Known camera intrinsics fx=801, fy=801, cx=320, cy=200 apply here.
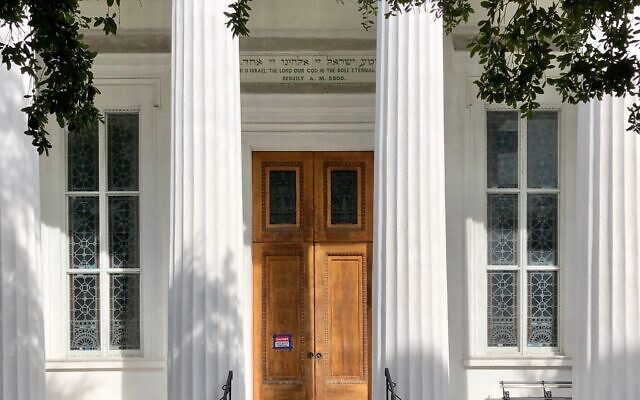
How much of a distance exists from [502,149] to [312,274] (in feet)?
10.4

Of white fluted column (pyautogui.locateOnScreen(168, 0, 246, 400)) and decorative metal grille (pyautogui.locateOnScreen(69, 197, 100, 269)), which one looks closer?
white fluted column (pyautogui.locateOnScreen(168, 0, 246, 400))

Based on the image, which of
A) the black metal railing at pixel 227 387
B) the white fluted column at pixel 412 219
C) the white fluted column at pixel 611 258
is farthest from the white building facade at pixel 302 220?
the black metal railing at pixel 227 387

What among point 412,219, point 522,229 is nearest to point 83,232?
point 412,219

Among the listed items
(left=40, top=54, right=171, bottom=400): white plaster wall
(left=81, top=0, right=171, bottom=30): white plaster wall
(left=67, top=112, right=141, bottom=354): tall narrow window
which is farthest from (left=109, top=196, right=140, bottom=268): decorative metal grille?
(left=81, top=0, right=171, bottom=30): white plaster wall

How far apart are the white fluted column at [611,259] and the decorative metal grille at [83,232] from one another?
6560mm

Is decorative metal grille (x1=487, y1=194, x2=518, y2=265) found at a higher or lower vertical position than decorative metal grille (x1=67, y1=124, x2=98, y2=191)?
lower

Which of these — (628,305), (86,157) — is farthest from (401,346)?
(86,157)

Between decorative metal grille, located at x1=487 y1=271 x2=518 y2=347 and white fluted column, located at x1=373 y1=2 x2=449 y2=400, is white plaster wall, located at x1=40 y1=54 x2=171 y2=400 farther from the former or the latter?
decorative metal grille, located at x1=487 y1=271 x2=518 y2=347

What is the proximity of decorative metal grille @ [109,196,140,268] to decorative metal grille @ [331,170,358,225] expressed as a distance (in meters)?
2.75

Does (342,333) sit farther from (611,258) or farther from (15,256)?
(15,256)

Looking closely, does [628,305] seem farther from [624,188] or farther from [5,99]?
[5,99]

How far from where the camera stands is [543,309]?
10969 mm

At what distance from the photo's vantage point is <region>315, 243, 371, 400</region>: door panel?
440 inches

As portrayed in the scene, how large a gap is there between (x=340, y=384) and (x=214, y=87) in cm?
516
